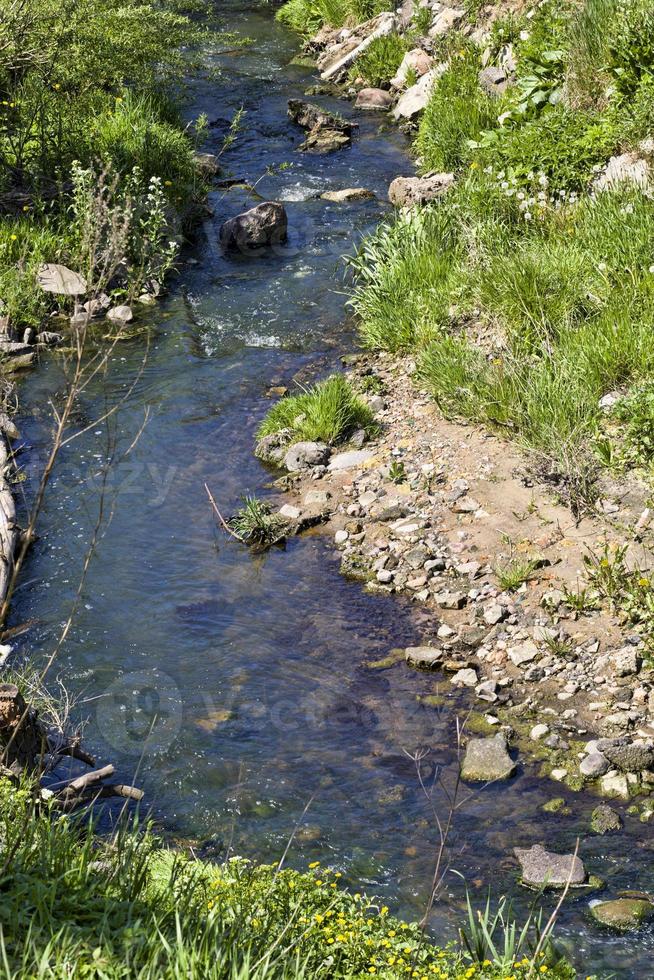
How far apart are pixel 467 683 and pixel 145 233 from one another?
311 inches

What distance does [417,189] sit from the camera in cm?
1354

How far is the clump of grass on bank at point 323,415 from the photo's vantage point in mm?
A: 9422

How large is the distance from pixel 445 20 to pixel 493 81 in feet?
12.6

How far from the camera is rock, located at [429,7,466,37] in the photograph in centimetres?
1794

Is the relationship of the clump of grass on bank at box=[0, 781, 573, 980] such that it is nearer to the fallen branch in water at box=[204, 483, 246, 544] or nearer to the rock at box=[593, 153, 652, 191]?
the fallen branch in water at box=[204, 483, 246, 544]

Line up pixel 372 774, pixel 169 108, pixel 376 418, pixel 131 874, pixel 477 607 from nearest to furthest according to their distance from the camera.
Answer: pixel 131 874
pixel 372 774
pixel 477 607
pixel 376 418
pixel 169 108

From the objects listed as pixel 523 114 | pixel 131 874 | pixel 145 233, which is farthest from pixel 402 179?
pixel 131 874

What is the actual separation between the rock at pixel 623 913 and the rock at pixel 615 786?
2.62ft

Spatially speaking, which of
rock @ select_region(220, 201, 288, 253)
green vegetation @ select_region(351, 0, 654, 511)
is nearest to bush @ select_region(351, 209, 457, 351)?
green vegetation @ select_region(351, 0, 654, 511)

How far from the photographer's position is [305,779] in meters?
6.00

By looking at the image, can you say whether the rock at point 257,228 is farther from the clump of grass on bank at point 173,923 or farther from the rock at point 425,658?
the clump of grass on bank at point 173,923

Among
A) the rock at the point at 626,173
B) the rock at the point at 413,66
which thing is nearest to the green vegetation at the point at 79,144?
the rock at the point at 413,66

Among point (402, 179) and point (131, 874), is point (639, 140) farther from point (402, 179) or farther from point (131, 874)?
point (131, 874)

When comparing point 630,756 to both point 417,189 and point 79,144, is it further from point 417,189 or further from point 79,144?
point 79,144
